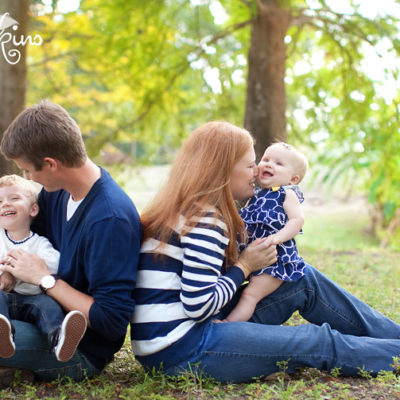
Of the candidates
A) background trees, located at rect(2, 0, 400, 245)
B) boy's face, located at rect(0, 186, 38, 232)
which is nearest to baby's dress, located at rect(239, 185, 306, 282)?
boy's face, located at rect(0, 186, 38, 232)

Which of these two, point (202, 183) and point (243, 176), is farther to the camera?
point (243, 176)

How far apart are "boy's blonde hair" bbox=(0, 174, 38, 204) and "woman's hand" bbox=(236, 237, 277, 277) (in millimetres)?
1098

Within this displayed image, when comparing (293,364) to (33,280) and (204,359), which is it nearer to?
(204,359)

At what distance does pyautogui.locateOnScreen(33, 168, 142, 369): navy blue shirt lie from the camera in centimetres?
226

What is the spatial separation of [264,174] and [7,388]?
1.64 m

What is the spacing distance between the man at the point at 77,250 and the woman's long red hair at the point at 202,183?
0.13 metres

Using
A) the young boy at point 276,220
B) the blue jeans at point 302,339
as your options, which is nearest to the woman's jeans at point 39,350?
the blue jeans at point 302,339

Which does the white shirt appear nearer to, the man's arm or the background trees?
the man's arm

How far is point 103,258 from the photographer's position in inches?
88.6

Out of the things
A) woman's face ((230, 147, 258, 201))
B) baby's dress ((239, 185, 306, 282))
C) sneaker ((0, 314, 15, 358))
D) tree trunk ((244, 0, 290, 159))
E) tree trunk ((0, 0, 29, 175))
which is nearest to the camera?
sneaker ((0, 314, 15, 358))

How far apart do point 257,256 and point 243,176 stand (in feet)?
1.31

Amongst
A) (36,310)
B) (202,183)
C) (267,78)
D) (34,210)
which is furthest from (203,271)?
(267,78)

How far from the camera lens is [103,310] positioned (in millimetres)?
2254

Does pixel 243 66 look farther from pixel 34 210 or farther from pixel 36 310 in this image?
pixel 36 310
